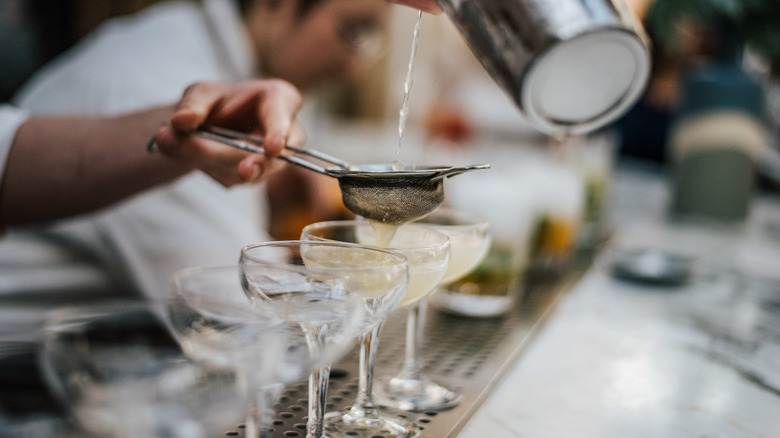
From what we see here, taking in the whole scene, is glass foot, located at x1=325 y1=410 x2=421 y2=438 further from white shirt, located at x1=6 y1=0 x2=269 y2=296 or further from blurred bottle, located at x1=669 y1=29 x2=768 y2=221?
blurred bottle, located at x1=669 y1=29 x2=768 y2=221

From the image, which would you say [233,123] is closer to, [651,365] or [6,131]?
[6,131]

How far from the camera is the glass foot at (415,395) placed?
3.00 ft

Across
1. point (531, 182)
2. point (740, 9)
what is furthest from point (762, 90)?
point (531, 182)

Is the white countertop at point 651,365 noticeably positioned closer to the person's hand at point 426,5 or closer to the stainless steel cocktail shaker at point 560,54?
the stainless steel cocktail shaker at point 560,54

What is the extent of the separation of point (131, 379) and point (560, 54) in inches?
22.3

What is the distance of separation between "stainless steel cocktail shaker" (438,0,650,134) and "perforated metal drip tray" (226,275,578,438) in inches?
15.6

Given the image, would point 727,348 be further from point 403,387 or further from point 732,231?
point 732,231

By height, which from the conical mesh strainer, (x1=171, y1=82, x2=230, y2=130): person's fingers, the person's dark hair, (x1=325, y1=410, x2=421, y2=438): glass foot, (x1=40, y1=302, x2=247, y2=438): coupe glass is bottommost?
(x1=325, y1=410, x2=421, y2=438): glass foot

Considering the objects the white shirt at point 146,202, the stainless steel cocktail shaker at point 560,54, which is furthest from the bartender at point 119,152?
the white shirt at point 146,202

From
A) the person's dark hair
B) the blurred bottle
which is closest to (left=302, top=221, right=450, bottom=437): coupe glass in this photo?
the person's dark hair

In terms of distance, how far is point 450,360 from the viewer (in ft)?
3.69

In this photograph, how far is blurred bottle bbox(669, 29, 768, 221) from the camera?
2.32 meters

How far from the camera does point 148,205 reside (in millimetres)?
1580

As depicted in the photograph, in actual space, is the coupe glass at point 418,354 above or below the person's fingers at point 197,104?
below
